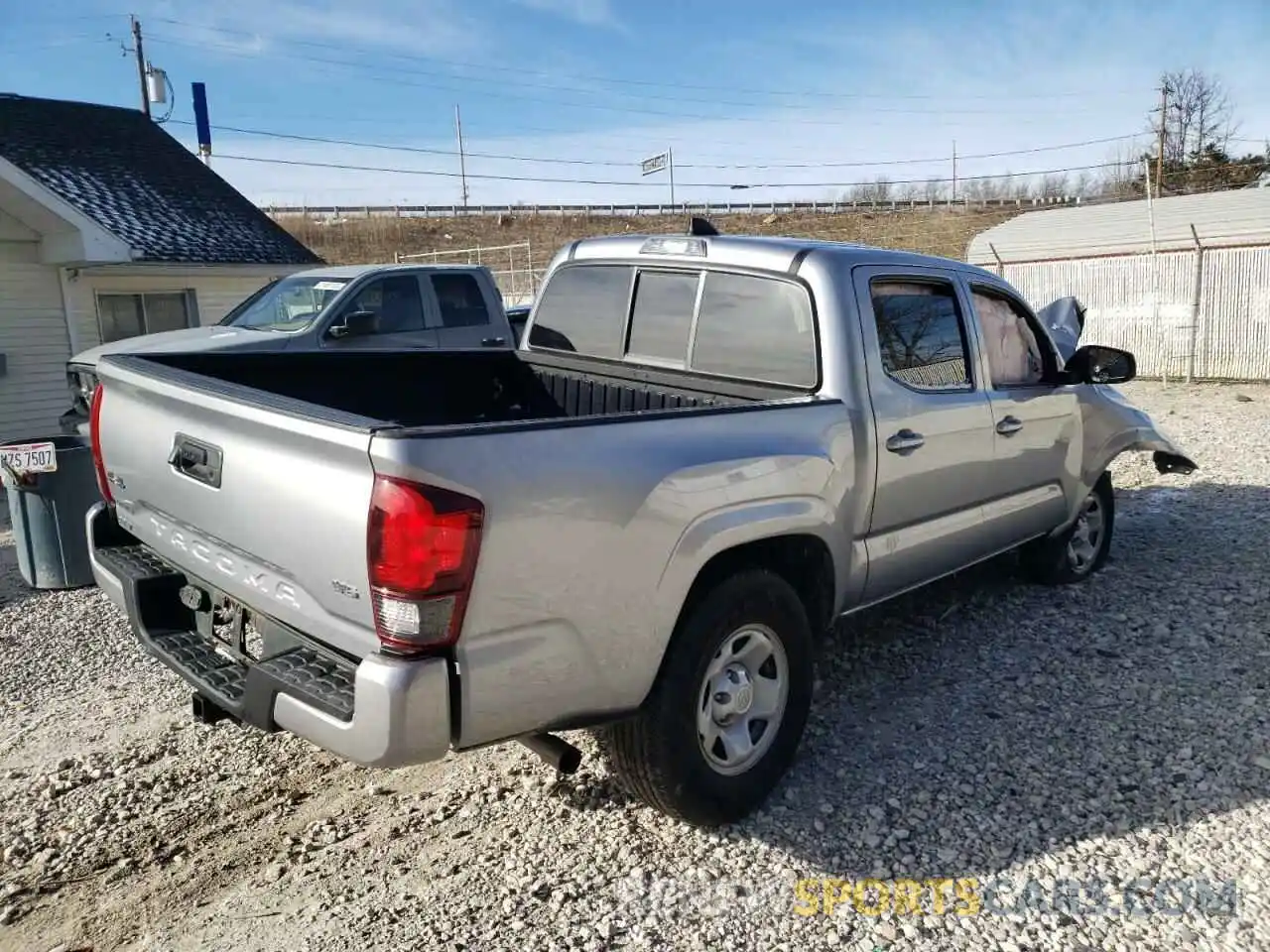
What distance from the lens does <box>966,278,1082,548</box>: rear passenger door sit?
4555mm

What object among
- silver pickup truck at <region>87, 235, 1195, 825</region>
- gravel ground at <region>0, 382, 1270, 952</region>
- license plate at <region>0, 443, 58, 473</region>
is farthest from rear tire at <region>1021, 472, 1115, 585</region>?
license plate at <region>0, 443, 58, 473</region>

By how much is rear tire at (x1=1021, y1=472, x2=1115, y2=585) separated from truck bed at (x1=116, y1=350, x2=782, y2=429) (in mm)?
2568

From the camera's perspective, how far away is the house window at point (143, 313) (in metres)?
13.0

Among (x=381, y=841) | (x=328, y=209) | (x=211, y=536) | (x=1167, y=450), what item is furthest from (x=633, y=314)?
(x=328, y=209)

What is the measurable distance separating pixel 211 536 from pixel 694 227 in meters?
2.57

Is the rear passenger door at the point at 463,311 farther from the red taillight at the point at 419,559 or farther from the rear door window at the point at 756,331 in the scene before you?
the red taillight at the point at 419,559

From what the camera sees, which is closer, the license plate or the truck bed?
the truck bed

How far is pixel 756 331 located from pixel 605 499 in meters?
1.59

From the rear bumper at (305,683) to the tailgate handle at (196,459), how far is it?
0.41 m

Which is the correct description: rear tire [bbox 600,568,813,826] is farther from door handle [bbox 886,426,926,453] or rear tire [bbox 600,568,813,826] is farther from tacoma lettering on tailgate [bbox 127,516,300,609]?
tacoma lettering on tailgate [bbox 127,516,300,609]

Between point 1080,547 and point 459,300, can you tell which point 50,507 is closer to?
point 459,300

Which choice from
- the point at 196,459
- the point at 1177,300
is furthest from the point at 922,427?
the point at 1177,300

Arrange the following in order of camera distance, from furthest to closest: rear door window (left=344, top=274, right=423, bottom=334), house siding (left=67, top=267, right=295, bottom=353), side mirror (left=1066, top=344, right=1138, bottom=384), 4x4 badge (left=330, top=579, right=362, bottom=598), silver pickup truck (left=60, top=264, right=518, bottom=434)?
house siding (left=67, top=267, right=295, bottom=353) < rear door window (left=344, top=274, right=423, bottom=334) < silver pickup truck (left=60, top=264, right=518, bottom=434) < side mirror (left=1066, top=344, right=1138, bottom=384) < 4x4 badge (left=330, top=579, right=362, bottom=598)

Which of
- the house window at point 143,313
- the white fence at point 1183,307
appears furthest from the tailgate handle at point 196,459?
the white fence at point 1183,307
